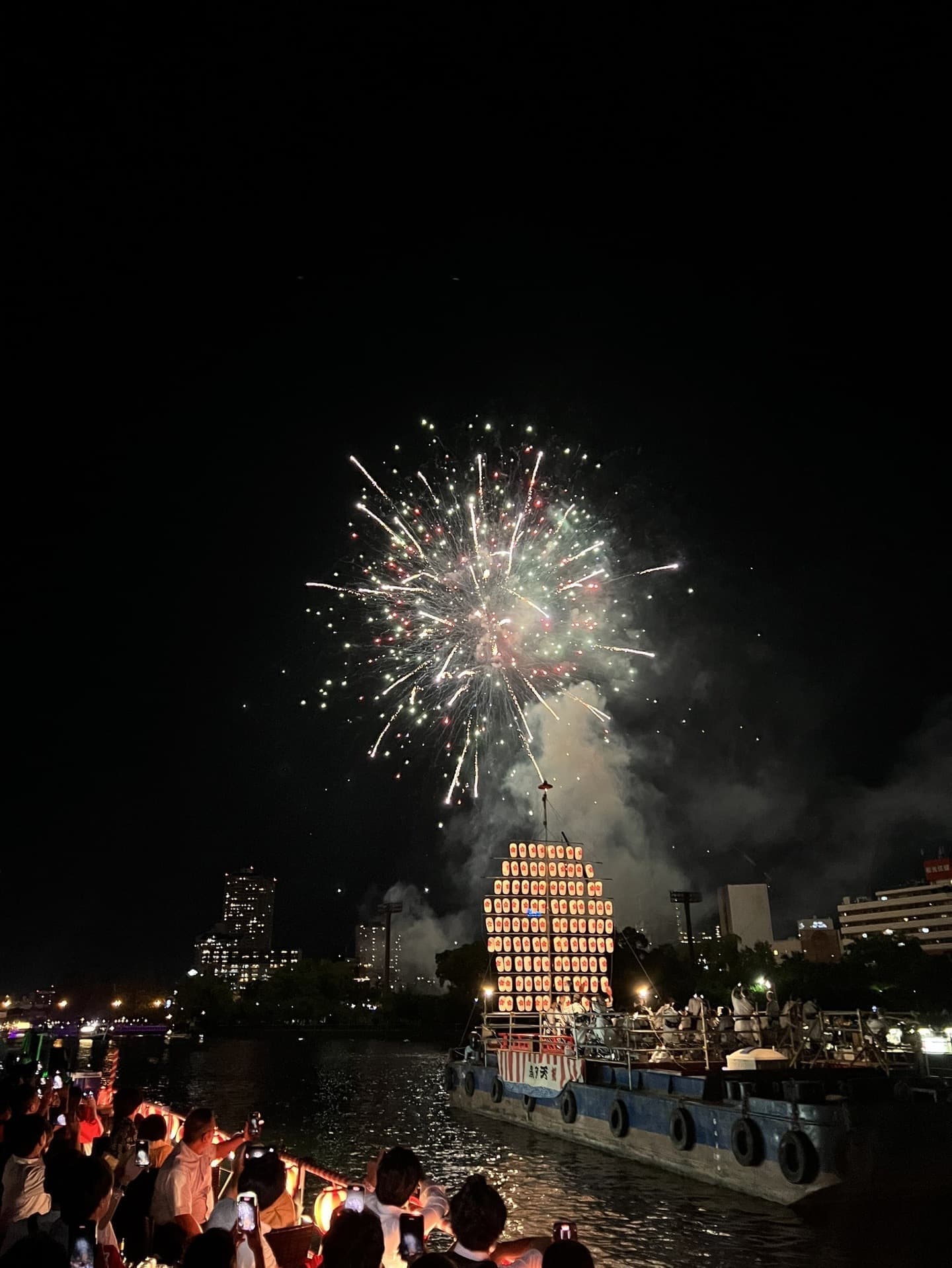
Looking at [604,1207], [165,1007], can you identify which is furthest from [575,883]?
[165,1007]

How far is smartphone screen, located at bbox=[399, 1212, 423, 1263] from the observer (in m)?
5.16

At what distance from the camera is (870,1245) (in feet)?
53.5

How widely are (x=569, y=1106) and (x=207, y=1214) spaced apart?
24579 millimetres

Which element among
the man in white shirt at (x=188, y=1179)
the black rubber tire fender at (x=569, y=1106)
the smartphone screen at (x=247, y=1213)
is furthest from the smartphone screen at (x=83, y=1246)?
the black rubber tire fender at (x=569, y=1106)

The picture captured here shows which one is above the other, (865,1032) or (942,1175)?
(865,1032)

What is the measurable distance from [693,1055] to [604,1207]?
Answer: 300 inches

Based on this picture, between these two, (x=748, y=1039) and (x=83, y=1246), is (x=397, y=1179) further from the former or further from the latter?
(x=748, y=1039)

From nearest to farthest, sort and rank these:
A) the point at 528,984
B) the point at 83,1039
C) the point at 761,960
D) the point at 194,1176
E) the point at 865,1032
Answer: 1. the point at 194,1176
2. the point at 865,1032
3. the point at 528,984
4. the point at 761,960
5. the point at 83,1039

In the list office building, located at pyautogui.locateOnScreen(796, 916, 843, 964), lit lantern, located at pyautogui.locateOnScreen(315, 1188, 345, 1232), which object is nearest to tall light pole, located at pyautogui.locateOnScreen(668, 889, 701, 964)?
office building, located at pyautogui.locateOnScreen(796, 916, 843, 964)

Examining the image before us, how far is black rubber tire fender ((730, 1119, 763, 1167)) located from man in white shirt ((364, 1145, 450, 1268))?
1701 centimetres

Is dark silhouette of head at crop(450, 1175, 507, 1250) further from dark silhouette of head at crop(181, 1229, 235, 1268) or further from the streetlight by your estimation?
the streetlight

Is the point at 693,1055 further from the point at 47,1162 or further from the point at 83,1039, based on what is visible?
the point at 83,1039

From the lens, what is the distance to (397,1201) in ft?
18.1

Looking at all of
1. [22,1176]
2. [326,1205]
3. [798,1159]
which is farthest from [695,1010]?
[22,1176]
